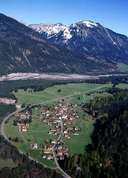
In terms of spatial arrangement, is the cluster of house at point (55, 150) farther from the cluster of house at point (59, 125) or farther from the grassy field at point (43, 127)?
the grassy field at point (43, 127)

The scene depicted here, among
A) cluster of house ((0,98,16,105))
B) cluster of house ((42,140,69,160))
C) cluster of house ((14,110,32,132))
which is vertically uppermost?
cluster of house ((0,98,16,105))

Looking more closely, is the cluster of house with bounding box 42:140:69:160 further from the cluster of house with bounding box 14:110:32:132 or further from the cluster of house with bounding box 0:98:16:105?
the cluster of house with bounding box 0:98:16:105

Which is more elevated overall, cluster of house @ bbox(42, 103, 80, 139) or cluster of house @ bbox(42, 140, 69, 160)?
cluster of house @ bbox(42, 103, 80, 139)

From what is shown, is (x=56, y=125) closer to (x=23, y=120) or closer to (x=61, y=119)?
(x=61, y=119)

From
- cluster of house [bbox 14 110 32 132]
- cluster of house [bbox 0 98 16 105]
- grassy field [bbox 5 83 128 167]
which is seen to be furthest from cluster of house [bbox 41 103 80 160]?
cluster of house [bbox 0 98 16 105]

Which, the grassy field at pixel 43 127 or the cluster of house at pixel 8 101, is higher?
the cluster of house at pixel 8 101

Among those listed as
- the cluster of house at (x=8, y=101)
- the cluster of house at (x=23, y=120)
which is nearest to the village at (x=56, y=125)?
the cluster of house at (x=23, y=120)

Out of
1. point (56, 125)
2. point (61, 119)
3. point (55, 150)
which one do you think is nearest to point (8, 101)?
point (61, 119)
